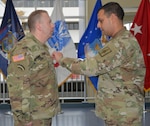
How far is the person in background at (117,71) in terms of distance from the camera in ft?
7.89

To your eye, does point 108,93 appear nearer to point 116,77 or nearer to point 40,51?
point 116,77

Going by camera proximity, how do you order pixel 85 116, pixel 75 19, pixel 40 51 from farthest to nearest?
pixel 75 19 → pixel 85 116 → pixel 40 51

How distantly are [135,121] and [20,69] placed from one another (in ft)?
3.32

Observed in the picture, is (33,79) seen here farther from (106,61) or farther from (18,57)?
(106,61)

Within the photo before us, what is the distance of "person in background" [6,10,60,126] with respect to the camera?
246 cm

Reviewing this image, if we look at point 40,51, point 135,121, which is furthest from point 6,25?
point 135,121

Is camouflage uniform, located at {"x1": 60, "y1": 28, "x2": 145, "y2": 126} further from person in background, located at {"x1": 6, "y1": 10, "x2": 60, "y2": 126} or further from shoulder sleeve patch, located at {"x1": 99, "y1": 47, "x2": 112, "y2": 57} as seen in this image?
person in background, located at {"x1": 6, "y1": 10, "x2": 60, "y2": 126}

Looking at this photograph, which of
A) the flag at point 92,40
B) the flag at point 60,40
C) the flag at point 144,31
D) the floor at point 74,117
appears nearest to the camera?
Result: the floor at point 74,117

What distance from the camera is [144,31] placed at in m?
6.32

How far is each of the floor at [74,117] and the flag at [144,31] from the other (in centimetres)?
104

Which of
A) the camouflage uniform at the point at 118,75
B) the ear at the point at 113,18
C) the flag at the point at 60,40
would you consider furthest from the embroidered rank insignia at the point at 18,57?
the flag at the point at 60,40

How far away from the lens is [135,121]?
2.51m

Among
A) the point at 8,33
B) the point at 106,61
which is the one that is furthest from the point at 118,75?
the point at 8,33

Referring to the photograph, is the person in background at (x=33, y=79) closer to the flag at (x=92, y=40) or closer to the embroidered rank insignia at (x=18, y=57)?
the embroidered rank insignia at (x=18, y=57)
